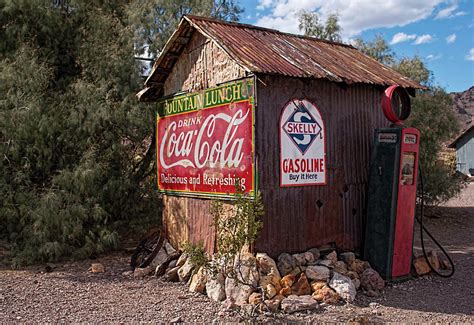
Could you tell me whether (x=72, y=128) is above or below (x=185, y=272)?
above

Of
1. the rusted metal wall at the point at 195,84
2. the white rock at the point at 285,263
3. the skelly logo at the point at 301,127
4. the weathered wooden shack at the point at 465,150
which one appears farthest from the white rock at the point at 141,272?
the weathered wooden shack at the point at 465,150

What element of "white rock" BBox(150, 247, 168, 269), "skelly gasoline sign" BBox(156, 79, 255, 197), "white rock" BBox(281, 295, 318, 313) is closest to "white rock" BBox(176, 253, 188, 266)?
"white rock" BBox(150, 247, 168, 269)

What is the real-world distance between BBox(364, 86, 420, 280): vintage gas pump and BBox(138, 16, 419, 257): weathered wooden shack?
43 centimetres

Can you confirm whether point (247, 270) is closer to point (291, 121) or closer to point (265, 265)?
point (265, 265)

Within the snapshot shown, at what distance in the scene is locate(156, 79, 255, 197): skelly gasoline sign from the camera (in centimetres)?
710

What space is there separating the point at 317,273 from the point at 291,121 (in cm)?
227

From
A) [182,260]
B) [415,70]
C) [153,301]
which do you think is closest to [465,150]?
[415,70]

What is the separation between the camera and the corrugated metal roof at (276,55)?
712cm

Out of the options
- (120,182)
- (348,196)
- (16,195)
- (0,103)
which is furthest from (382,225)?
(0,103)

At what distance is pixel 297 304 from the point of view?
20.2 ft

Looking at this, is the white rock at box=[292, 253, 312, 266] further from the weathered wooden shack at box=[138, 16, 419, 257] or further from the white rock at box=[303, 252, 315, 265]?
the weathered wooden shack at box=[138, 16, 419, 257]

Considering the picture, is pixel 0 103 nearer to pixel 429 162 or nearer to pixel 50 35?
pixel 50 35

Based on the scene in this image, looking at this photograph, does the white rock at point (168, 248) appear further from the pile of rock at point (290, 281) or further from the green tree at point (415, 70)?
the green tree at point (415, 70)

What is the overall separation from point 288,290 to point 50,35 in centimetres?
866
